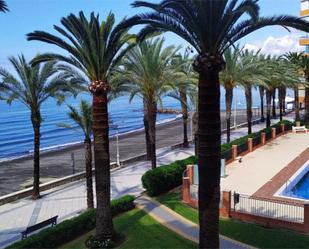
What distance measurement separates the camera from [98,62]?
1320cm

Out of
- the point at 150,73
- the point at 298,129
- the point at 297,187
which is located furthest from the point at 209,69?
the point at 298,129

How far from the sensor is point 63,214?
697 inches

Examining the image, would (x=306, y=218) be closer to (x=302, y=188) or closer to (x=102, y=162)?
(x=102, y=162)

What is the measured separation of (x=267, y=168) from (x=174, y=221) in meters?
11.2

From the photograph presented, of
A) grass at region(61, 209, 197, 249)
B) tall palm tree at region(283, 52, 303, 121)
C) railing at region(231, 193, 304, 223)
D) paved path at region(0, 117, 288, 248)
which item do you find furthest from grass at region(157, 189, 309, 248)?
tall palm tree at region(283, 52, 303, 121)

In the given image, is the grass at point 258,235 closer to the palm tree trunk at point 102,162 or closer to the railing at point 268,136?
the palm tree trunk at point 102,162

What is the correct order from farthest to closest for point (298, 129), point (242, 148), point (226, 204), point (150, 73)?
point (298, 129)
point (242, 148)
point (150, 73)
point (226, 204)

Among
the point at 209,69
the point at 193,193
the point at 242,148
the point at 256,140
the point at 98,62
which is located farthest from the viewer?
the point at 256,140

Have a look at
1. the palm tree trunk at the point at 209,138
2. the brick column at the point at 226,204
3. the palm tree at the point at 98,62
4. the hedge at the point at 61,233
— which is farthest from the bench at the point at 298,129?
→ the palm tree trunk at the point at 209,138

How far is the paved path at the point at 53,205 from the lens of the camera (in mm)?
16469

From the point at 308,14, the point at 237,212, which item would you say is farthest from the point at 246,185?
the point at 308,14

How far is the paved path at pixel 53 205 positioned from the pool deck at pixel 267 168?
544 centimetres

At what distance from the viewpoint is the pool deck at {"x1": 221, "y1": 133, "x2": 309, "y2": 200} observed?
2069cm

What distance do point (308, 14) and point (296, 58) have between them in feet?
80.6
